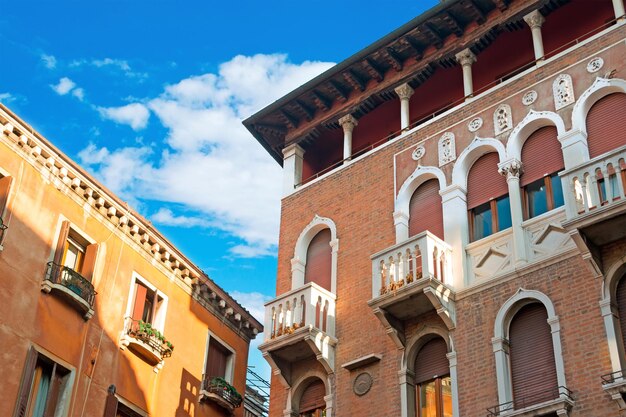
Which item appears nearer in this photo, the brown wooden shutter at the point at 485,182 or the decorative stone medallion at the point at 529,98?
the brown wooden shutter at the point at 485,182

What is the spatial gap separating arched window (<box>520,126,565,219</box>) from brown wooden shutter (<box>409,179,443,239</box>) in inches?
84.3

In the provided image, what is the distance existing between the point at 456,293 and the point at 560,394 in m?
3.50

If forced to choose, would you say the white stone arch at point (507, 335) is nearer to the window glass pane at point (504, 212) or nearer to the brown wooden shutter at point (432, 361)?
the brown wooden shutter at point (432, 361)

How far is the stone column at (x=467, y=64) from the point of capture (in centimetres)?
2233

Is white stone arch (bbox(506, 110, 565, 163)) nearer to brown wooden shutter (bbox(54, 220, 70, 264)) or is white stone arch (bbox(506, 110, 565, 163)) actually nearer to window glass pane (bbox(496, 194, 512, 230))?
window glass pane (bbox(496, 194, 512, 230))

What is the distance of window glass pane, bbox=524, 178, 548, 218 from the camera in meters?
19.0

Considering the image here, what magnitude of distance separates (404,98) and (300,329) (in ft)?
21.9

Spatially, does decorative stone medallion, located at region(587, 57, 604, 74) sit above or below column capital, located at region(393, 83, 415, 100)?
below

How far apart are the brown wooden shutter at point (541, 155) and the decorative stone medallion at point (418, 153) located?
8.85 feet

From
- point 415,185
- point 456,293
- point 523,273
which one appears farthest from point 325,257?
point 523,273

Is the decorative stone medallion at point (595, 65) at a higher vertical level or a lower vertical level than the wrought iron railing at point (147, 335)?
higher

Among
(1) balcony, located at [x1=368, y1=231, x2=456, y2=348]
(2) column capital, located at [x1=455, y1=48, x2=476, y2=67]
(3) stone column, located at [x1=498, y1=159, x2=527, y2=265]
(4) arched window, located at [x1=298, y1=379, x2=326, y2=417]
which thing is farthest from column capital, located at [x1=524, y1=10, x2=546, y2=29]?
(4) arched window, located at [x1=298, y1=379, x2=326, y2=417]

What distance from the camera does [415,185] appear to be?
71.3 ft

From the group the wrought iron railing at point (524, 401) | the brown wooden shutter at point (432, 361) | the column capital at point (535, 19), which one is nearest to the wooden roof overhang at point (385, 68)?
the column capital at point (535, 19)
